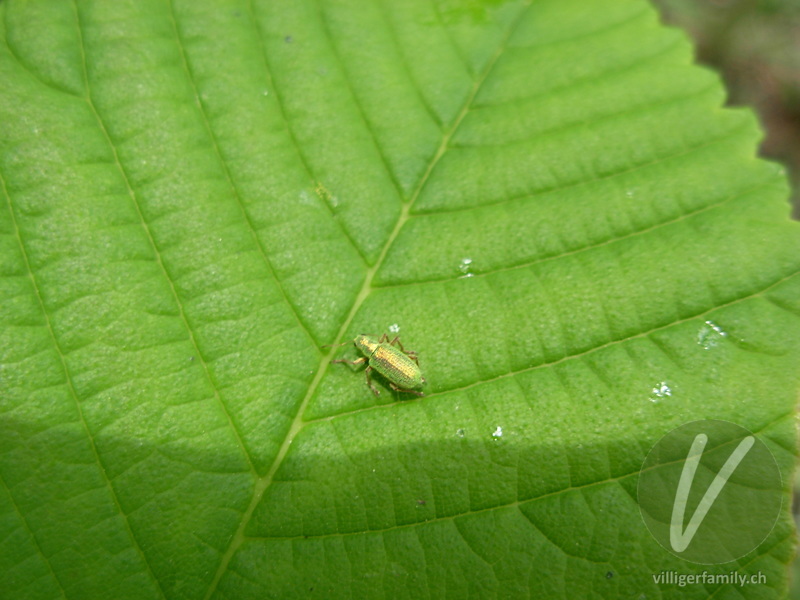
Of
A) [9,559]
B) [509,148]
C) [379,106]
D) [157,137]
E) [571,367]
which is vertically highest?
[157,137]

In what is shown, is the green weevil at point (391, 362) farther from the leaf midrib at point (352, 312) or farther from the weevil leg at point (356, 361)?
the leaf midrib at point (352, 312)

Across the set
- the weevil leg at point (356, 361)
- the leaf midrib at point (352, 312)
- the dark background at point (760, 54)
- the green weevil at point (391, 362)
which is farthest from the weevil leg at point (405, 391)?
the dark background at point (760, 54)

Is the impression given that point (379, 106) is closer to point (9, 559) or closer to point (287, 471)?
point (287, 471)

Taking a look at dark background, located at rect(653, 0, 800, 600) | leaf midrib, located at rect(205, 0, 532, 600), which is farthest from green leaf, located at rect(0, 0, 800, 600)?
dark background, located at rect(653, 0, 800, 600)

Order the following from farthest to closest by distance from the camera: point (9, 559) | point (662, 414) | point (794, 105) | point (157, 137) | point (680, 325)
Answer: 1. point (794, 105)
2. point (157, 137)
3. point (680, 325)
4. point (662, 414)
5. point (9, 559)

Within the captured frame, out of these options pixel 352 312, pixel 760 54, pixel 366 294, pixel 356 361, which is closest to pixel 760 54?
pixel 760 54

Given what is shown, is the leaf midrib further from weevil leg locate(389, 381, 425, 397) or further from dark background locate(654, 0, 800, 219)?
dark background locate(654, 0, 800, 219)

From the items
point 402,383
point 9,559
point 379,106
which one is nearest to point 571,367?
point 402,383
